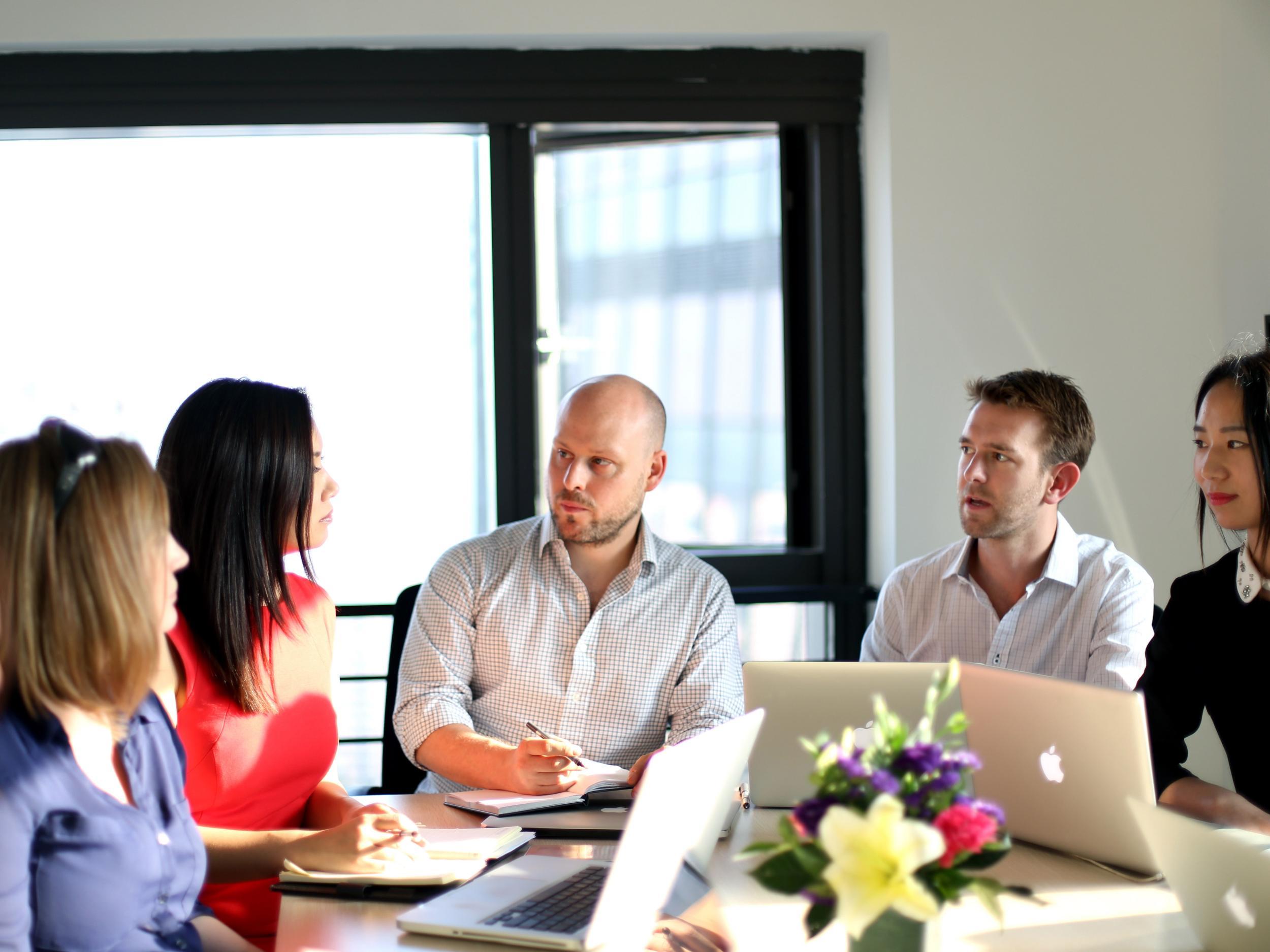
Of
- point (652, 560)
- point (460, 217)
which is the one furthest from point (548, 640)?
point (460, 217)

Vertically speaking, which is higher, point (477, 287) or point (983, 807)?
point (477, 287)

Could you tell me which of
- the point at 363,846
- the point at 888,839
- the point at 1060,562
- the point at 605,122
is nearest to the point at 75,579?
the point at 363,846

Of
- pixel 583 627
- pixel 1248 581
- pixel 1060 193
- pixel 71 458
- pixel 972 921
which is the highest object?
pixel 1060 193

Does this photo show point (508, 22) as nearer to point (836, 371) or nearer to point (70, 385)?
point (836, 371)

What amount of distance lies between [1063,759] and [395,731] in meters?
1.33

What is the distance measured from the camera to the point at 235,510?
175 centimetres

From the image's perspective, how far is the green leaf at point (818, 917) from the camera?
1.02 meters

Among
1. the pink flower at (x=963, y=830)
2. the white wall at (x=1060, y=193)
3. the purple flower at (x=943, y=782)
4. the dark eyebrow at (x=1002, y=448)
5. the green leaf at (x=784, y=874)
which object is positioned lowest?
the green leaf at (x=784, y=874)

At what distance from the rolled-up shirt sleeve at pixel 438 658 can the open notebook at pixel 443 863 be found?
51 cm

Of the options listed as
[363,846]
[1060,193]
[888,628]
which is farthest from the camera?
[1060,193]

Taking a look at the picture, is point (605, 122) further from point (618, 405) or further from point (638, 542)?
point (638, 542)

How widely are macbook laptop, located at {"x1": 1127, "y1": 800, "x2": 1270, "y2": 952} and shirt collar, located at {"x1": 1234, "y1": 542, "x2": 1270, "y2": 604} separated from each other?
95 cm

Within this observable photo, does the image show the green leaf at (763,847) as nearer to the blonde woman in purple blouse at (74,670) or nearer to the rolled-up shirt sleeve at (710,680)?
the blonde woman in purple blouse at (74,670)

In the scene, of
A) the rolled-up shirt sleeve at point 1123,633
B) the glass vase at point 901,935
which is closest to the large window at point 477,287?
the rolled-up shirt sleeve at point 1123,633
